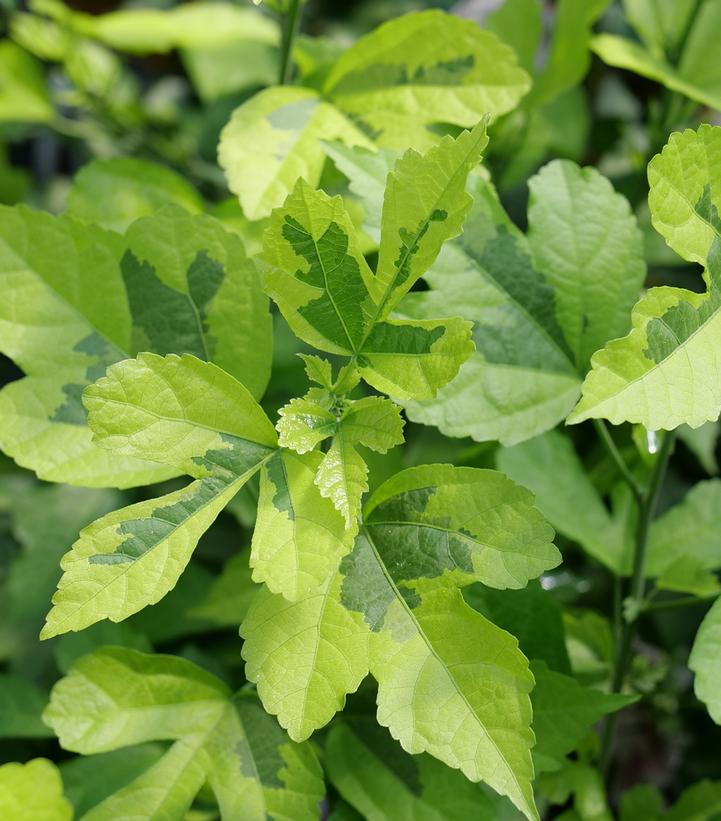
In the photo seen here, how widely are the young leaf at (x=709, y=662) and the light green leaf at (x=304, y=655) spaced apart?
22 centimetres

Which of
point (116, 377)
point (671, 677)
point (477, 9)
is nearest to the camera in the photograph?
point (116, 377)

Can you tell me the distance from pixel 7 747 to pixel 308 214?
711mm

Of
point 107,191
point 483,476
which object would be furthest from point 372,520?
point 107,191

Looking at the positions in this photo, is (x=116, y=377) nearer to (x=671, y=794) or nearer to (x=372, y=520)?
(x=372, y=520)

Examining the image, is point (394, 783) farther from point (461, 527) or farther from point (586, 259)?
point (586, 259)

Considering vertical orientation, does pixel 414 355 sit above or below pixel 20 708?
above

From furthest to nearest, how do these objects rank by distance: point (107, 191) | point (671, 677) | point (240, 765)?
point (671, 677)
point (107, 191)
point (240, 765)

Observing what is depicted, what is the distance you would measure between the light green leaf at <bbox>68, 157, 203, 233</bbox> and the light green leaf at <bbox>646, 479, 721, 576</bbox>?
558 mm

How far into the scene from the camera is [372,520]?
2.07ft

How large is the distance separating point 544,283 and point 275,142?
0.84 feet

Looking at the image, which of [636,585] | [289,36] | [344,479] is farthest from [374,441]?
[289,36]

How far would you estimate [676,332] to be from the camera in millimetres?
542

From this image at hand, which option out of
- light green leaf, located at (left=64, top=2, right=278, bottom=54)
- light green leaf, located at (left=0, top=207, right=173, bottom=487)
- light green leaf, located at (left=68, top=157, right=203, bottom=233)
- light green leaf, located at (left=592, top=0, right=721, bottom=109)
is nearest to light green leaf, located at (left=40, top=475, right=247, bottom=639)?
light green leaf, located at (left=0, top=207, right=173, bottom=487)

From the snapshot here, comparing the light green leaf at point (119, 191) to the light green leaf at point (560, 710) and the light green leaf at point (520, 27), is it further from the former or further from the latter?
the light green leaf at point (560, 710)
